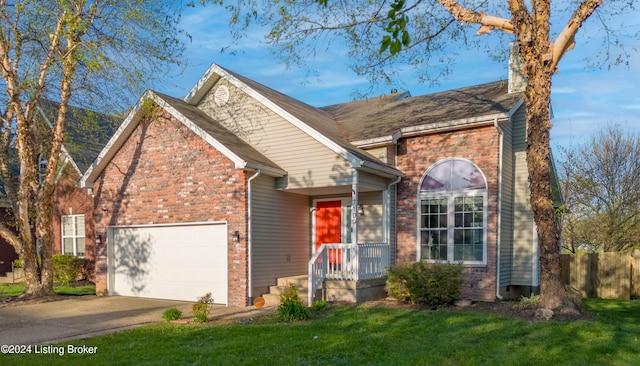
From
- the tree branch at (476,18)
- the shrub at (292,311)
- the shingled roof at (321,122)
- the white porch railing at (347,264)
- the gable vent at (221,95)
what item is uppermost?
the tree branch at (476,18)

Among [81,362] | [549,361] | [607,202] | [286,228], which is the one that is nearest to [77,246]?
[286,228]

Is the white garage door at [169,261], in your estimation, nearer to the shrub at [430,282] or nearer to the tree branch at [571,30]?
the shrub at [430,282]

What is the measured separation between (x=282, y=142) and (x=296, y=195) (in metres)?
1.60

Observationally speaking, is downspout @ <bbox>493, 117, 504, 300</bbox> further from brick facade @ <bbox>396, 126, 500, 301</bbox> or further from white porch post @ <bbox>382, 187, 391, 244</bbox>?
white porch post @ <bbox>382, 187, 391, 244</bbox>

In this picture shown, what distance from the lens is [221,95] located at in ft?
45.2

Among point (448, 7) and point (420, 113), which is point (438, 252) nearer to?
point (420, 113)

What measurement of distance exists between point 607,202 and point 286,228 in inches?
541

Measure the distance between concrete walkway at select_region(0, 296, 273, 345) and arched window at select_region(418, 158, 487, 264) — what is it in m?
4.66

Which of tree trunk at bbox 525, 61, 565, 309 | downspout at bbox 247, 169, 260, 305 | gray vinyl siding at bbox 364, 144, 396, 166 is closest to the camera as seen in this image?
tree trunk at bbox 525, 61, 565, 309

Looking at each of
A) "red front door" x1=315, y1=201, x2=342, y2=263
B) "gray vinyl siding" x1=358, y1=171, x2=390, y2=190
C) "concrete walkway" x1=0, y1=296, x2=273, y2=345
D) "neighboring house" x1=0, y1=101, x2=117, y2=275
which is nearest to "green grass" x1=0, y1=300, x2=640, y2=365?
"concrete walkway" x1=0, y1=296, x2=273, y2=345

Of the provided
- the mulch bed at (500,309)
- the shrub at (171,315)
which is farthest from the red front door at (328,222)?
the shrub at (171,315)

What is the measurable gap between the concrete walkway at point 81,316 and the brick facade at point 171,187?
124 cm

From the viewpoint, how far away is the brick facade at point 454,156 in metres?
11.3

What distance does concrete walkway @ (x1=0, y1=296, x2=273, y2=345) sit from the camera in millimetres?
8344
